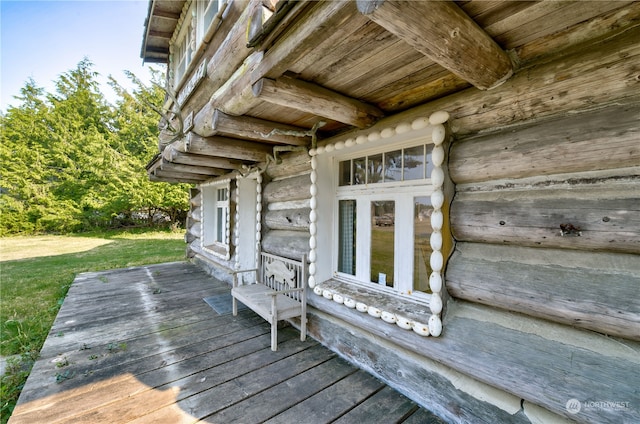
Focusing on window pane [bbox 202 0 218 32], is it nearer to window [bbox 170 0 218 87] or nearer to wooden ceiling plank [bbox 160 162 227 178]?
window [bbox 170 0 218 87]

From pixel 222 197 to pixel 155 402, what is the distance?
4824 millimetres

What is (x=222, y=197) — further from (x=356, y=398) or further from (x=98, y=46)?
(x=356, y=398)

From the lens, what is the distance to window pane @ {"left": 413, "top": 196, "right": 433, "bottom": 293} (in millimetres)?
2295

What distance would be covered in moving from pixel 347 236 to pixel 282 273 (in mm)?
1052

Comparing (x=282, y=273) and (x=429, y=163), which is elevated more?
(x=429, y=163)

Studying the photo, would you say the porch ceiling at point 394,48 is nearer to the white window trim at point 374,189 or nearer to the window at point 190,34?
the white window trim at point 374,189

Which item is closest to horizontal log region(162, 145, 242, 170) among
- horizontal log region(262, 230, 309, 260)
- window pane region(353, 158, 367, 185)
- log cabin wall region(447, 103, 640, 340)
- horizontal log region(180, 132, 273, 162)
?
horizontal log region(180, 132, 273, 162)

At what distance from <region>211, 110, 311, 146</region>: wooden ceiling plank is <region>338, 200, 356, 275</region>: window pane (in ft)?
3.12

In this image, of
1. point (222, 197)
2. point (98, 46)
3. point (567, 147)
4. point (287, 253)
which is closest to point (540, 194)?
point (567, 147)

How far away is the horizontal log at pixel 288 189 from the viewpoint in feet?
10.8

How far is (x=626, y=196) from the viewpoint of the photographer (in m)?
1.28

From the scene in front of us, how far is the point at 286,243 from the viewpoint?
3576 millimetres

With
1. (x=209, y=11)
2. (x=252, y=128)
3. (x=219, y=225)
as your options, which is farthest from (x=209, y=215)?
(x=252, y=128)

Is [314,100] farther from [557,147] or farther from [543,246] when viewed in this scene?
[543,246]
